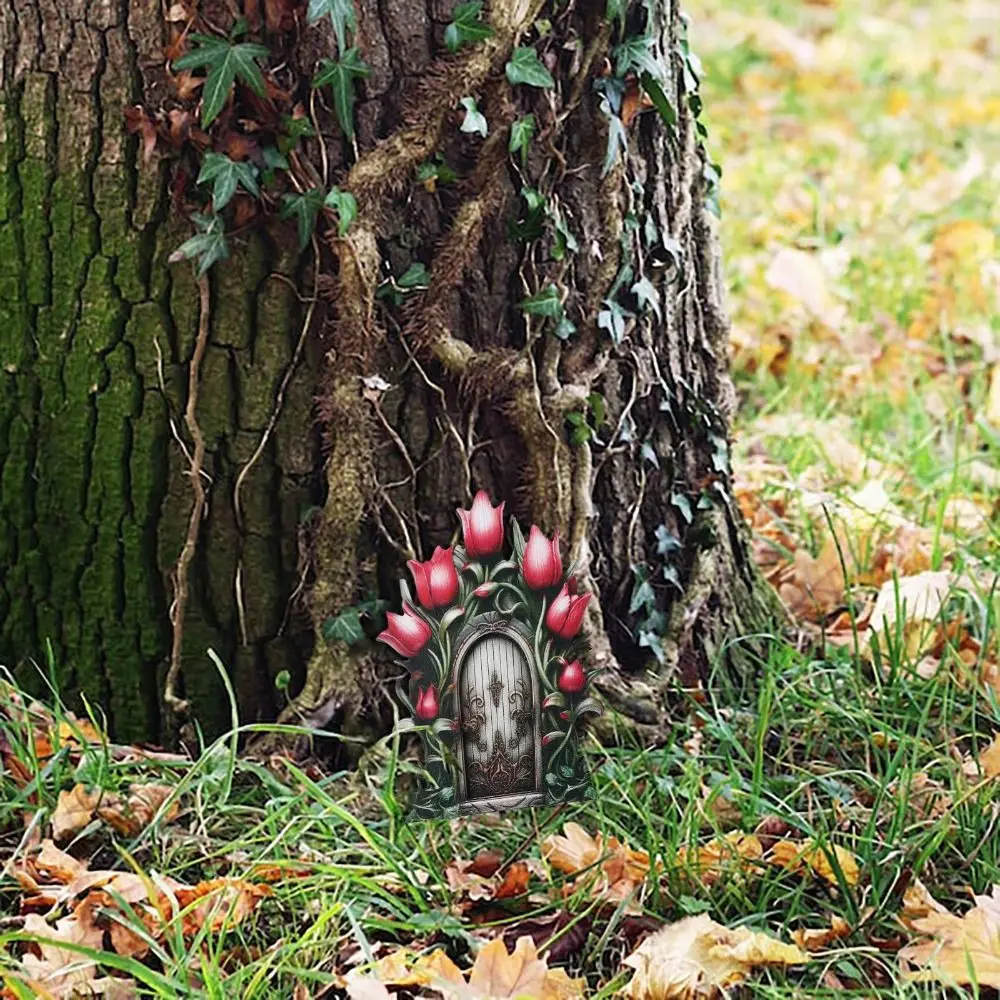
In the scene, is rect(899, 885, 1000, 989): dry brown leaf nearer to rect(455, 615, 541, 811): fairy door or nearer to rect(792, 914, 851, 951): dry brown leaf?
rect(792, 914, 851, 951): dry brown leaf

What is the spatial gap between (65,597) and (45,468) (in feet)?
0.66

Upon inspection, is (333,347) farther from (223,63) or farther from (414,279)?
(223,63)

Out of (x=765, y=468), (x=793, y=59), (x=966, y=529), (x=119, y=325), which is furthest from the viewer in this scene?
(x=793, y=59)

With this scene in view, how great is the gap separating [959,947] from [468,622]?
730 mm

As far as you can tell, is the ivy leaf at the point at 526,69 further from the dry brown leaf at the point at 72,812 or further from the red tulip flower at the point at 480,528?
the dry brown leaf at the point at 72,812

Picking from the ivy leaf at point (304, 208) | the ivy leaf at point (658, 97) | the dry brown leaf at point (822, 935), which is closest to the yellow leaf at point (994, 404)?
the ivy leaf at point (658, 97)

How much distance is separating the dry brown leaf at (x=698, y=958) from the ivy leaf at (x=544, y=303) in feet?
2.78

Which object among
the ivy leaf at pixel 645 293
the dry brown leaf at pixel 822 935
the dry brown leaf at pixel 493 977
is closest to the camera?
the dry brown leaf at pixel 493 977

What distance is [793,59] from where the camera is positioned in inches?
226

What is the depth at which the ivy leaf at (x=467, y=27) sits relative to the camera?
78.7 inches

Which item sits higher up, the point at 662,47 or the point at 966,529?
the point at 662,47

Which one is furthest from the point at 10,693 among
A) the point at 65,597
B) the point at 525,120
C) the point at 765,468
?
the point at 765,468

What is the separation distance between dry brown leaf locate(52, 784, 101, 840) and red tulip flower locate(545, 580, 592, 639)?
65cm

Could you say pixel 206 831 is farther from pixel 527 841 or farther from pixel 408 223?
pixel 408 223
